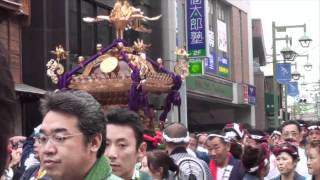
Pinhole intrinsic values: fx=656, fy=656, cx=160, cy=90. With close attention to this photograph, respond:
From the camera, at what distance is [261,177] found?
627cm

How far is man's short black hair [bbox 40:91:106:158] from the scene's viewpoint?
9.23 ft

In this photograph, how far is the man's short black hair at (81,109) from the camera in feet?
9.23

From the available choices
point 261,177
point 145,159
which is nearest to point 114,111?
point 145,159

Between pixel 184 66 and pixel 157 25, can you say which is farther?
pixel 157 25

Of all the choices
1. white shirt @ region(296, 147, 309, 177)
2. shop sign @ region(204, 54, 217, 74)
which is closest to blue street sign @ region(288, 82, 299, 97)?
shop sign @ region(204, 54, 217, 74)

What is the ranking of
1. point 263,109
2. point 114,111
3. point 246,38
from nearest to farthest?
point 114,111
point 246,38
point 263,109

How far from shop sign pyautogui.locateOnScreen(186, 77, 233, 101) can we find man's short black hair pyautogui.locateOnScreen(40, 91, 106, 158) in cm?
2331

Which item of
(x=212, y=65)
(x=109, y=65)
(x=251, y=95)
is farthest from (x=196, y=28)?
(x=109, y=65)

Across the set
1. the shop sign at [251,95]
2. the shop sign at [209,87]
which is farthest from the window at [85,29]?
the shop sign at [251,95]

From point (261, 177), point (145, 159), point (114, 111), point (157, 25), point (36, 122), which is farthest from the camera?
point (157, 25)

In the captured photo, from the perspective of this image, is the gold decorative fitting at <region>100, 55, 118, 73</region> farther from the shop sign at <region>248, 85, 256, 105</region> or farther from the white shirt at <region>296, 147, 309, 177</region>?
the shop sign at <region>248, 85, 256, 105</region>

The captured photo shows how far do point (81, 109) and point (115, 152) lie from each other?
3.80 ft

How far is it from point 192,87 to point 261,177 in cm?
2105

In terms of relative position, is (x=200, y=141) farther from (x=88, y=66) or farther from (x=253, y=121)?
(x=253, y=121)
